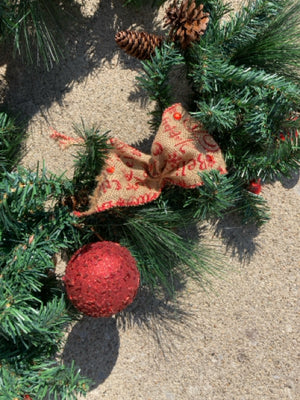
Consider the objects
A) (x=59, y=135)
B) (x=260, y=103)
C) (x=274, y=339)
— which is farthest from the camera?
(x=274, y=339)

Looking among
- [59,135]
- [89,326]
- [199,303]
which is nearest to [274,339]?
[199,303]

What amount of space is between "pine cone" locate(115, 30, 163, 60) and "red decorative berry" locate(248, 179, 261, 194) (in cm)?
33

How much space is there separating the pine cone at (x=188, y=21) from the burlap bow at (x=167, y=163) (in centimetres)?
12

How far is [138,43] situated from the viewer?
0.71 meters

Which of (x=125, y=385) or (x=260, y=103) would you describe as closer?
(x=260, y=103)

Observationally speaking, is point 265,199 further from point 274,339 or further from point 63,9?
point 63,9

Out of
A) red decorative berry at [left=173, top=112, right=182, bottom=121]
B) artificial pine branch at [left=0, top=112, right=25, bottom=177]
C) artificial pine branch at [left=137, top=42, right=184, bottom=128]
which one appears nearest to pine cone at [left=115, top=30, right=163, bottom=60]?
artificial pine branch at [left=137, top=42, right=184, bottom=128]

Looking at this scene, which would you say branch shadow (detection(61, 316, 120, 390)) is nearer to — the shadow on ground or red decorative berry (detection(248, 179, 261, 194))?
the shadow on ground

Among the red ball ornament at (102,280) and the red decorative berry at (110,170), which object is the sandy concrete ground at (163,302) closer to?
the red decorative berry at (110,170)

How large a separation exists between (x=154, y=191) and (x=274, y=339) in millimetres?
451

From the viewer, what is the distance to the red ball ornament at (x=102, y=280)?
0.59m

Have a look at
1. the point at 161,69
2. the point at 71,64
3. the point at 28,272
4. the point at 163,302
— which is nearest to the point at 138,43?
the point at 161,69

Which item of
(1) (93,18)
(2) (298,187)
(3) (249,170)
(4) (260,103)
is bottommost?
(2) (298,187)

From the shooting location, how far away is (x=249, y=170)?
2.40 ft
